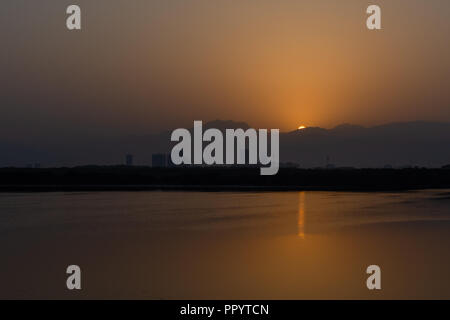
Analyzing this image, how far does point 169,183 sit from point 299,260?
5282 centimetres

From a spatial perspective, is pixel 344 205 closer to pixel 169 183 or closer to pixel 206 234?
pixel 206 234

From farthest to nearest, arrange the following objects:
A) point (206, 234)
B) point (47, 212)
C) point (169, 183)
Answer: point (169, 183) < point (47, 212) < point (206, 234)

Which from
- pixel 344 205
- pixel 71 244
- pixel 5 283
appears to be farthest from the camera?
pixel 344 205

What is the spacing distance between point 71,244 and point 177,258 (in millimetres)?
3944

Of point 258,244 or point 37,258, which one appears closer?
point 37,258

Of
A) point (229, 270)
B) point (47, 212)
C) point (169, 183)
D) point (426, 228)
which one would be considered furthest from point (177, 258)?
point (169, 183)

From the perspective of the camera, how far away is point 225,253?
16484 mm

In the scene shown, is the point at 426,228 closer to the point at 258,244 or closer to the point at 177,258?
the point at 258,244

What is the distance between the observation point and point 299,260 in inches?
610

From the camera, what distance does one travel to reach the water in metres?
12.4

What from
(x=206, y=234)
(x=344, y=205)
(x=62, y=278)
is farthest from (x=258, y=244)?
(x=344, y=205)

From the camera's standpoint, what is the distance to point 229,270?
46.9ft

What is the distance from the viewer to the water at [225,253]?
12.4 metres

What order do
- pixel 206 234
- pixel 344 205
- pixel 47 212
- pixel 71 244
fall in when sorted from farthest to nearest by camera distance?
pixel 344 205 < pixel 47 212 < pixel 206 234 < pixel 71 244
